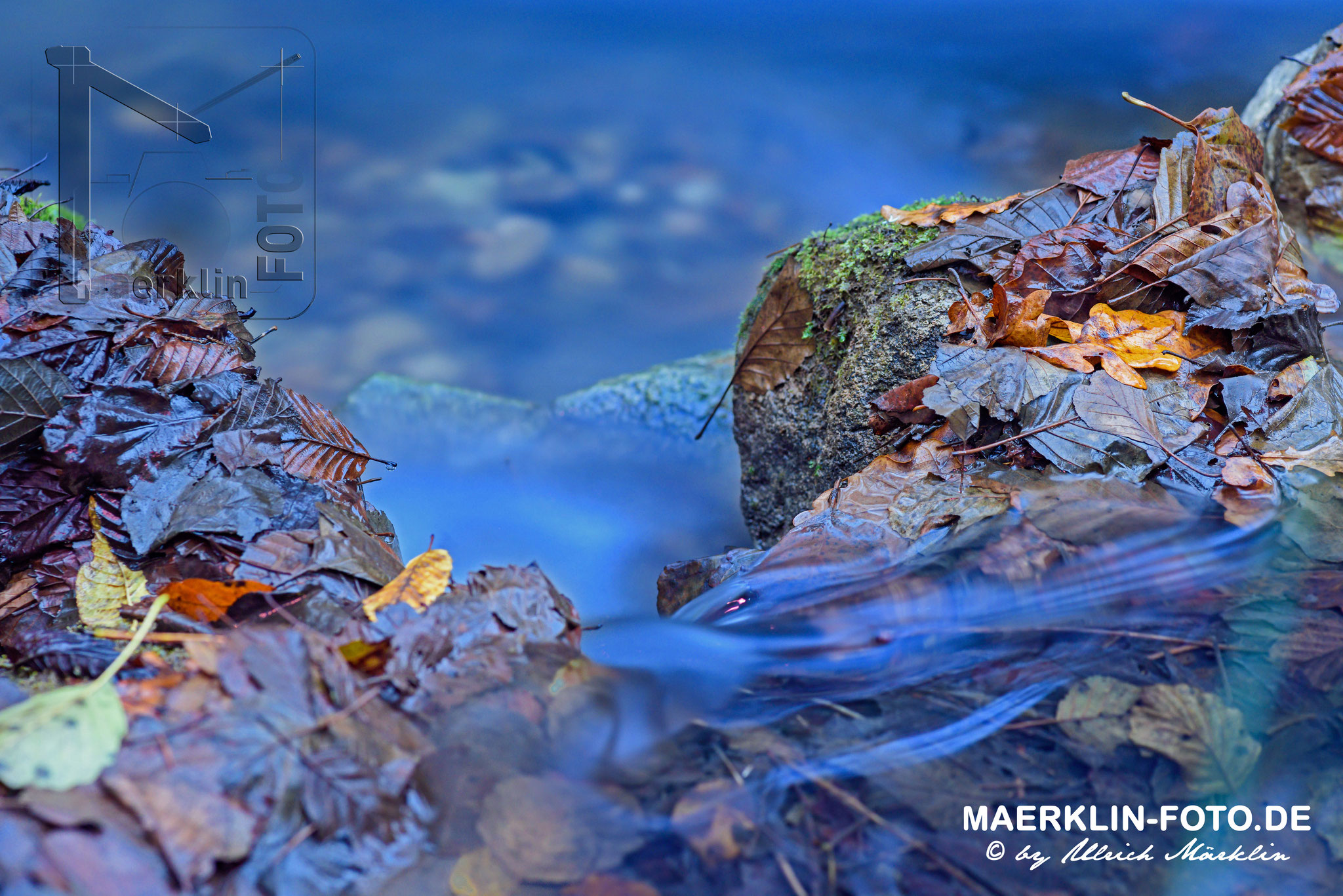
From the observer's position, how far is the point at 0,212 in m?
1.43

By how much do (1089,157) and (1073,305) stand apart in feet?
1.73

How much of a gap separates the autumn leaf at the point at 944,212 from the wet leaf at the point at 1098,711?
1193mm

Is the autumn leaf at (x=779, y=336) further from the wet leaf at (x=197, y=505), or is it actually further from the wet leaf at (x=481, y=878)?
the wet leaf at (x=481, y=878)

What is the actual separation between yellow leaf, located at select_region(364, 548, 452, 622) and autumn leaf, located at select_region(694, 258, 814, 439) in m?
1.33

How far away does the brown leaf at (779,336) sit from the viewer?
2.05 m

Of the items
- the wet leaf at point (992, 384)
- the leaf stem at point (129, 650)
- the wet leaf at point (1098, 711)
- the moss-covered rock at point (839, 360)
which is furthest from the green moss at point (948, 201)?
the leaf stem at point (129, 650)

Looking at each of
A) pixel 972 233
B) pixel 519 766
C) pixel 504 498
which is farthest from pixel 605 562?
pixel 519 766

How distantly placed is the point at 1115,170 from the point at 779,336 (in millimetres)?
884

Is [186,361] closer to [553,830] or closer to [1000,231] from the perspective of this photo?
[553,830]

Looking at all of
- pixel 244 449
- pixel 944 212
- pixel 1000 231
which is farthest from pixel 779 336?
pixel 244 449

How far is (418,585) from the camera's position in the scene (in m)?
0.94

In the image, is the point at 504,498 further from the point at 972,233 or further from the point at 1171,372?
the point at 1171,372

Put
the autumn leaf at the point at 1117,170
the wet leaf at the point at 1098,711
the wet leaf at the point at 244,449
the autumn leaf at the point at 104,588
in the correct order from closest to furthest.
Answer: the wet leaf at the point at 1098,711 < the autumn leaf at the point at 104,588 < the wet leaf at the point at 244,449 < the autumn leaf at the point at 1117,170

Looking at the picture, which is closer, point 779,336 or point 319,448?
point 319,448
